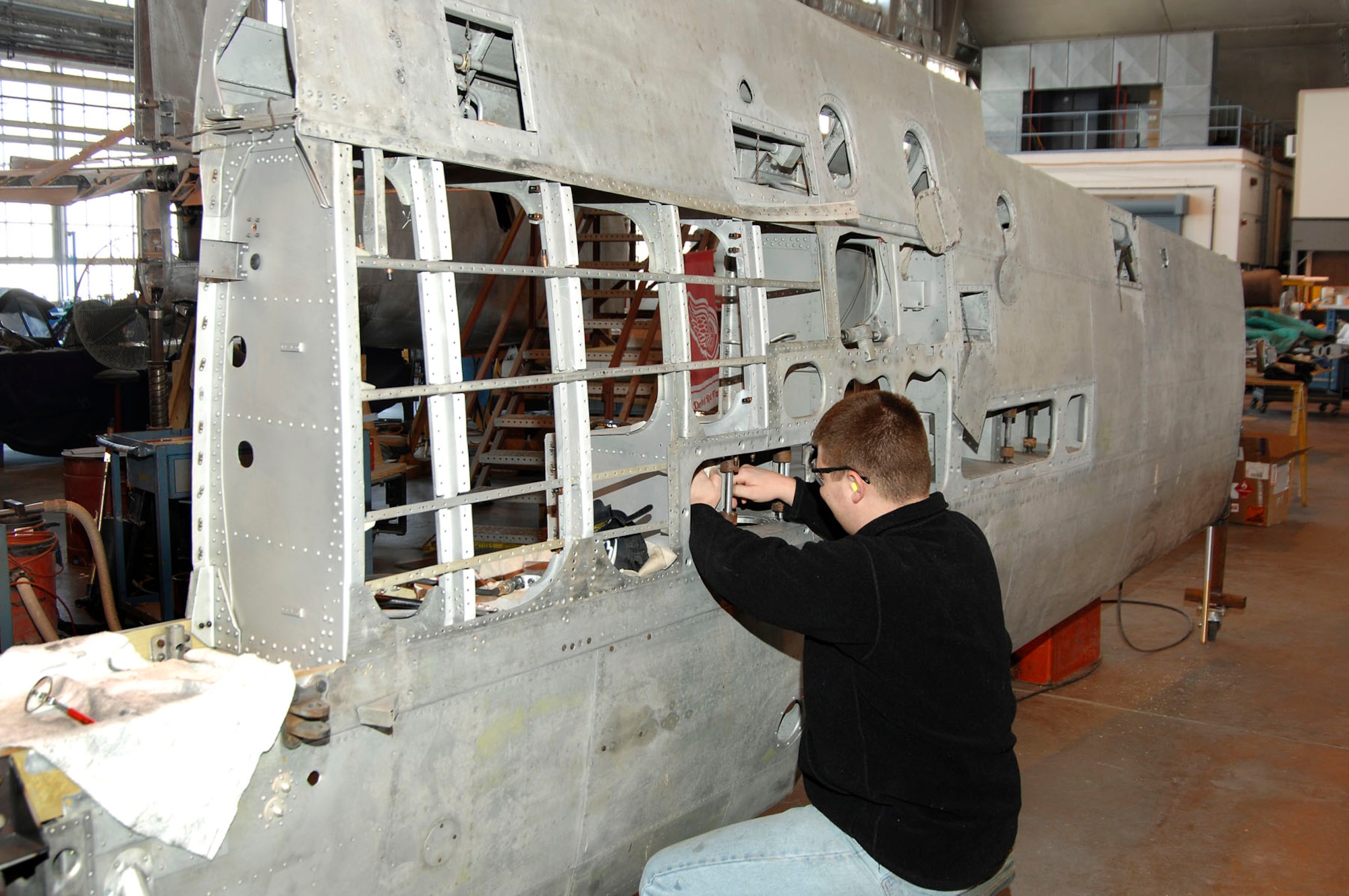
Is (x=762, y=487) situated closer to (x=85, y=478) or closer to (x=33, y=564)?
(x=33, y=564)

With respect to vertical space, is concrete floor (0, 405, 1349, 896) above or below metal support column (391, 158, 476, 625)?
below

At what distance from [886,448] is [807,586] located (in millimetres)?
480

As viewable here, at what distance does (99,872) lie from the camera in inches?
82.6

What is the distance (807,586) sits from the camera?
8.80 feet

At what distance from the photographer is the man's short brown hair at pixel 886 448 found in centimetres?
288

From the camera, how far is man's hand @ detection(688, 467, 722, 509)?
3.43 m

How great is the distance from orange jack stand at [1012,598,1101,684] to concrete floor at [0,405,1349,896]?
12 cm

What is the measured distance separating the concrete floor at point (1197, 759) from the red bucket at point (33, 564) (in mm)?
4872

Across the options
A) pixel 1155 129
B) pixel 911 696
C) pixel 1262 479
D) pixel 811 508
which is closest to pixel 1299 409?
pixel 1262 479

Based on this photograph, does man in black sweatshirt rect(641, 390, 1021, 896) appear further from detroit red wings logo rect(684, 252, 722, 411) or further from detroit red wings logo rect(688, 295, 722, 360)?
detroit red wings logo rect(688, 295, 722, 360)

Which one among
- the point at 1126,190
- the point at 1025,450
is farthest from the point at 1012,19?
the point at 1025,450

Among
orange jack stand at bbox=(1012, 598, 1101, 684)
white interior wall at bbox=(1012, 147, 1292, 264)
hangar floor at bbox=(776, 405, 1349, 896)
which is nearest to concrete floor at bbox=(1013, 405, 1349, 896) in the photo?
hangar floor at bbox=(776, 405, 1349, 896)

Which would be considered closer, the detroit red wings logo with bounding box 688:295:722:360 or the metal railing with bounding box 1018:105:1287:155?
the detroit red wings logo with bounding box 688:295:722:360

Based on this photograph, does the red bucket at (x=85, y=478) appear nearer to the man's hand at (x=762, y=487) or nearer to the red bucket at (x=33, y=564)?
the red bucket at (x=33, y=564)
